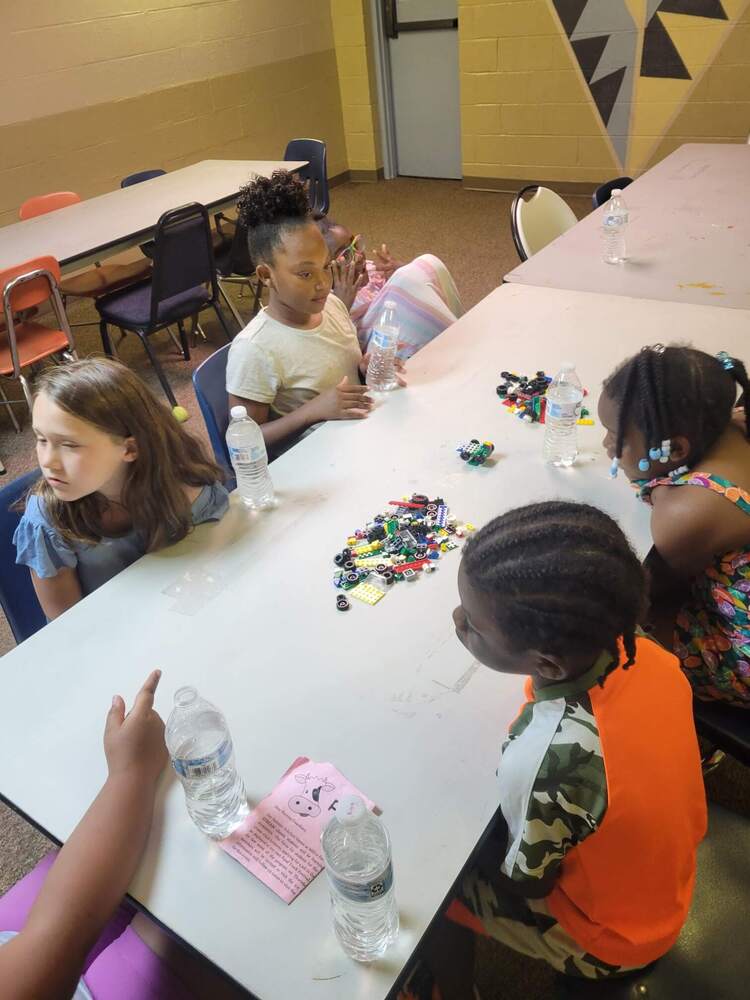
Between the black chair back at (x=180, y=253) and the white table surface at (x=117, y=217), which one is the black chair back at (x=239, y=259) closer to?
the white table surface at (x=117, y=217)

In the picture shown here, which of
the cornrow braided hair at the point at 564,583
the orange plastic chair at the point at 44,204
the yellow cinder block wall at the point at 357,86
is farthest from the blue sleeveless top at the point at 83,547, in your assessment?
the yellow cinder block wall at the point at 357,86

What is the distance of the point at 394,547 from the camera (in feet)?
4.40

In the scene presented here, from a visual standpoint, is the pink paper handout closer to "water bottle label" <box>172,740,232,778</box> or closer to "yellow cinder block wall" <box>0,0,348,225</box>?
"water bottle label" <box>172,740,232,778</box>

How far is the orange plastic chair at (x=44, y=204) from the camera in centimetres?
405

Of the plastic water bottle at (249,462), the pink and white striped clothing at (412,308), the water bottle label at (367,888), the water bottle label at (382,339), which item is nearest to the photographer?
the water bottle label at (367,888)

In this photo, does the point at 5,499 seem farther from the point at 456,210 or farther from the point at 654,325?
the point at 456,210

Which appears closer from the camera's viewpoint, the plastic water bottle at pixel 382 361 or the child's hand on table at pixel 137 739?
the child's hand on table at pixel 137 739

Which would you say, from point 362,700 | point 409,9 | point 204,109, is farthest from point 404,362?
point 409,9

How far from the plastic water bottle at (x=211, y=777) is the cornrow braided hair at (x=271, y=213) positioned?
1285 mm

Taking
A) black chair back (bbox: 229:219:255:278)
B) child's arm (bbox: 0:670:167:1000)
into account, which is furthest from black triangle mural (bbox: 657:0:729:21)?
child's arm (bbox: 0:670:167:1000)

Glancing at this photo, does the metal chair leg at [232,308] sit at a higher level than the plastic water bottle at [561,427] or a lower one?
lower

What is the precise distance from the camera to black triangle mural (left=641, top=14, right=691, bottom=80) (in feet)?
16.5

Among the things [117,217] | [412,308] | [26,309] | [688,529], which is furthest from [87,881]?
[117,217]

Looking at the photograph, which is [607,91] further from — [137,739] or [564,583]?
[137,739]
